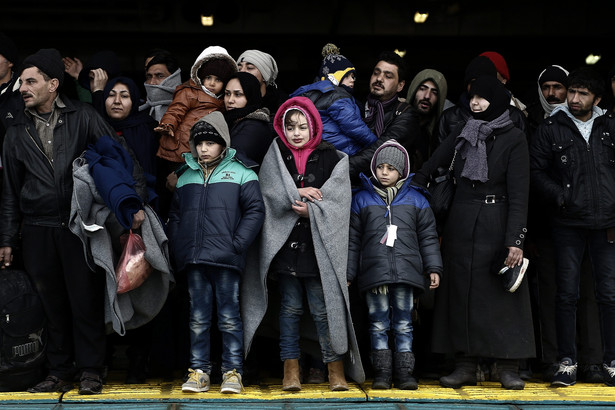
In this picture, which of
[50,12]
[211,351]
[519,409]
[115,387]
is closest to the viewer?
[519,409]

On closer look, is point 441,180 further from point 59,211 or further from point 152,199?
point 59,211

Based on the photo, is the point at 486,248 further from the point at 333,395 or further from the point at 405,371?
the point at 333,395

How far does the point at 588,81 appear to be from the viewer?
254 inches

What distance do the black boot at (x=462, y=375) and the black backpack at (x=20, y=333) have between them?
276 cm

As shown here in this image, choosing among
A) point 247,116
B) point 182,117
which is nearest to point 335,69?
point 247,116

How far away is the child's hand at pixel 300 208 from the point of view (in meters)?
5.96

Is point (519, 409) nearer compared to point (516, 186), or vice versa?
point (519, 409)

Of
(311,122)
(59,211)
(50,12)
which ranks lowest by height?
(59,211)

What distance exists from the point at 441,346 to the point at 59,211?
2781mm

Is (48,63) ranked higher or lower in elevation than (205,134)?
higher

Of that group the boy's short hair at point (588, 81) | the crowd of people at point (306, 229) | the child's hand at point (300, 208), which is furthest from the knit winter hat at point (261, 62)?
the boy's short hair at point (588, 81)

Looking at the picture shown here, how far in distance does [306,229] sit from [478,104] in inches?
59.7

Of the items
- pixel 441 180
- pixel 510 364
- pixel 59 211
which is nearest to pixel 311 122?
pixel 441 180

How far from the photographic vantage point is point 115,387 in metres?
6.03
